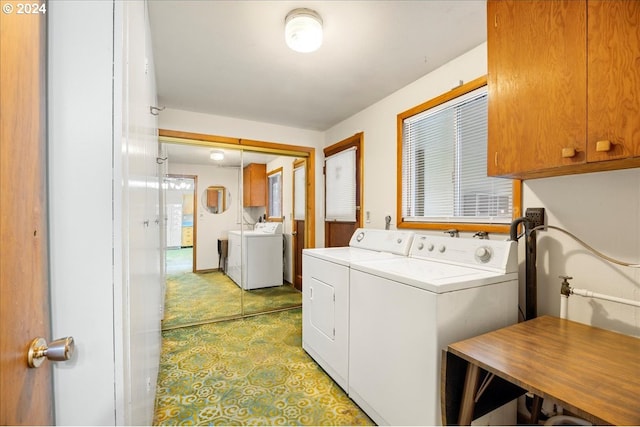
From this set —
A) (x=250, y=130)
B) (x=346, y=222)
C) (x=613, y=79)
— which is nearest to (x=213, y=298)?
(x=346, y=222)

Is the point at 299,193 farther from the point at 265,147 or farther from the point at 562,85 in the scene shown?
the point at 562,85

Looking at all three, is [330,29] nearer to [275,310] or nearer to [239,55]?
[239,55]

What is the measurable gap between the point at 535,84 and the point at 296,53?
153cm

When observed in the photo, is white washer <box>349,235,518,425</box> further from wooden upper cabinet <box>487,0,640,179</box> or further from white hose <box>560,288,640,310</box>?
wooden upper cabinet <box>487,0,640,179</box>

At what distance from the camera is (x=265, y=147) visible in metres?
3.55

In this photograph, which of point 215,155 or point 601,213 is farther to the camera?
point 215,155

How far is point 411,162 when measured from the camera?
8.41ft

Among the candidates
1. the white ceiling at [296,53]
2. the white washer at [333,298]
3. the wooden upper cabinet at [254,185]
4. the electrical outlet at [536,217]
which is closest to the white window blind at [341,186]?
the white ceiling at [296,53]

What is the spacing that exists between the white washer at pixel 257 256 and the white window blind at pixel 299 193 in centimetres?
33

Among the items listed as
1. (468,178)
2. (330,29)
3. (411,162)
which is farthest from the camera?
(411,162)

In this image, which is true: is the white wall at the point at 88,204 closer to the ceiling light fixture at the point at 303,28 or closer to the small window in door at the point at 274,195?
the ceiling light fixture at the point at 303,28

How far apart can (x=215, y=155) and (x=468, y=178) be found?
9.35 feet

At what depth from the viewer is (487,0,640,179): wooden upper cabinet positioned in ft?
3.23

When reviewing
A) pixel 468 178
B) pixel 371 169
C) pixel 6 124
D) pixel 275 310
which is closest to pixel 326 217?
pixel 371 169
